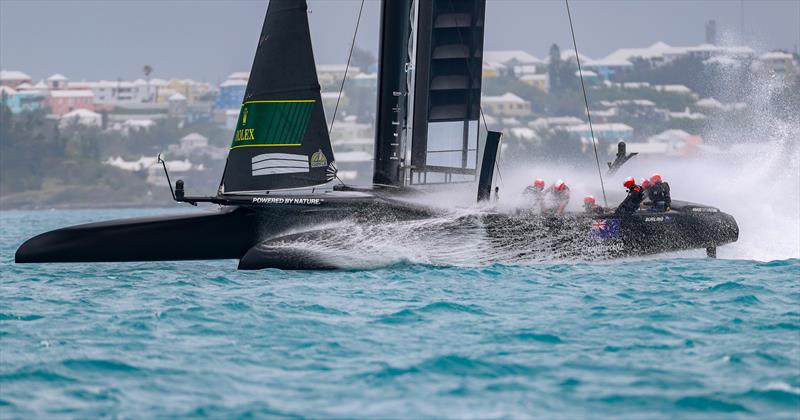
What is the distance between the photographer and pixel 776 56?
4181 inches

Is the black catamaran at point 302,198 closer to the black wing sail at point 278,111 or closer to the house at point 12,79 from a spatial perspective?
the black wing sail at point 278,111

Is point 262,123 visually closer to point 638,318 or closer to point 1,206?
point 638,318

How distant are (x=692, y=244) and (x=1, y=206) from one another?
77.1 meters

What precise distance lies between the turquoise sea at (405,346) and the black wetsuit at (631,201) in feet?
8.67

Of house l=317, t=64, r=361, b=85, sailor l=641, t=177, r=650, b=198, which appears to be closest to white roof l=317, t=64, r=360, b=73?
house l=317, t=64, r=361, b=85

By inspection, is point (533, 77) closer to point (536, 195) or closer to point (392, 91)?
point (536, 195)

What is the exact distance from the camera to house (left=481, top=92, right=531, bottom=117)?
113375mm

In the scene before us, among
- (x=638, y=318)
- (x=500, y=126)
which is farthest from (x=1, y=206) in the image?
(x=638, y=318)

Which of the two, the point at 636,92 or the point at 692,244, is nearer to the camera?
the point at 692,244

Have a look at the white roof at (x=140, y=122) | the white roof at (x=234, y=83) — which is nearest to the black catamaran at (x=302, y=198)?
the white roof at (x=140, y=122)

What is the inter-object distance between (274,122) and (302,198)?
1073 mm

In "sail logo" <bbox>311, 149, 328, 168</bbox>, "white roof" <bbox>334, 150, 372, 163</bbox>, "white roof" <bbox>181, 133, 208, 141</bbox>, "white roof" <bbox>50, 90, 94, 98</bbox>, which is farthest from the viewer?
"white roof" <bbox>50, 90, 94, 98</bbox>

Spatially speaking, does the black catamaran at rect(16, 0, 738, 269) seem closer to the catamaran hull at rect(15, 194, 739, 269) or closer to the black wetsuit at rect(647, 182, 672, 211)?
the catamaran hull at rect(15, 194, 739, 269)

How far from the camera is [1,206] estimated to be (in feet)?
283
